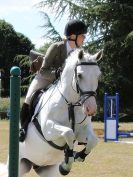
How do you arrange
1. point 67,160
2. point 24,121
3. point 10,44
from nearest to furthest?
point 67,160, point 24,121, point 10,44

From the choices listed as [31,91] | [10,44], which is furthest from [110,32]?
[10,44]

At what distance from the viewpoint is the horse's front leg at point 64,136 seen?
5859 mm

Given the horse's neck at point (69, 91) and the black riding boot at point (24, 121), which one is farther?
the black riding boot at point (24, 121)

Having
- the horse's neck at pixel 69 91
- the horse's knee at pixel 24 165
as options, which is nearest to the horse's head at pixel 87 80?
the horse's neck at pixel 69 91

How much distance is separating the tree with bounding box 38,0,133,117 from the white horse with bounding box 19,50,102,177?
2325cm

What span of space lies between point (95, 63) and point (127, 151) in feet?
34.5

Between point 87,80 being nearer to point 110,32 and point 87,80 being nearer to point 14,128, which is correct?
point 14,128

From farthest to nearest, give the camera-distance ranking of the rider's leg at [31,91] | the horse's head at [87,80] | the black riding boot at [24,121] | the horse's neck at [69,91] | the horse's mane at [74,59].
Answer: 1. the rider's leg at [31,91]
2. the black riding boot at [24,121]
3. the horse's neck at [69,91]
4. the horse's mane at [74,59]
5. the horse's head at [87,80]

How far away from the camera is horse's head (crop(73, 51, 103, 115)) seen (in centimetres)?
559

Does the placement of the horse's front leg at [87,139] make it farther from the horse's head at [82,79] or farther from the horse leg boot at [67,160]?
the horse's head at [82,79]

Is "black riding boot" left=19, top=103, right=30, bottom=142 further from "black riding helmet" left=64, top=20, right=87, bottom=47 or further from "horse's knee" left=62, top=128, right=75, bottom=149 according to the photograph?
"black riding helmet" left=64, top=20, right=87, bottom=47

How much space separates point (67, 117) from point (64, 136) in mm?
285

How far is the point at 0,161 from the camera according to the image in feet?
41.4

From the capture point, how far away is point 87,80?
227 inches
